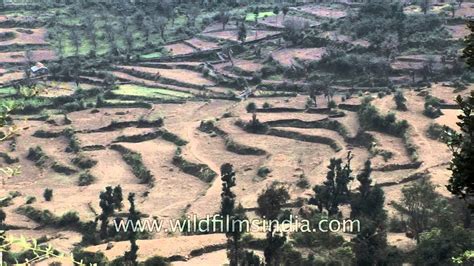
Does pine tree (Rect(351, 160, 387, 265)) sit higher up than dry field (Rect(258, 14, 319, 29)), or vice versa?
pine tree (Rect(351, 160, 387, 265))

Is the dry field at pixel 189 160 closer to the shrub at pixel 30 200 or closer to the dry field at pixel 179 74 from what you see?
the shrub at pixel 30 200

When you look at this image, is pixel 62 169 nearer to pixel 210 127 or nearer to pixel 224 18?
pixel 210 127

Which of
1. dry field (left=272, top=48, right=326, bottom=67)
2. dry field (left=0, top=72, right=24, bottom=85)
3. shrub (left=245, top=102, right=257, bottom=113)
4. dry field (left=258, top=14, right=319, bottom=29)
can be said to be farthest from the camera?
dry field (left=258, top=14, right=319, bottom=29)

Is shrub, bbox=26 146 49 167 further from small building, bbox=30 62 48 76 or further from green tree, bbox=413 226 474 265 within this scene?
green tree, bbox=413 226 474 265

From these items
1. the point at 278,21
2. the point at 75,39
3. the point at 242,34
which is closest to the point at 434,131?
the point at 242,34

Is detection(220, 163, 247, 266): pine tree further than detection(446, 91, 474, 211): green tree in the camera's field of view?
Yes

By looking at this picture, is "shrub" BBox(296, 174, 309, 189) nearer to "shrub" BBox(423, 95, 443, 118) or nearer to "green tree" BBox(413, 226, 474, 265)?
"green tree" BBox(413, 226, 474, 265)

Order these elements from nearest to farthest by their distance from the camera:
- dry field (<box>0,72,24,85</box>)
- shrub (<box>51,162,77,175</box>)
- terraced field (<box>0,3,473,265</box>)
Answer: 1. terraced field (<box>0,3,473,265</box>)
2. shrub (<box>51,162,77,175</box>)
3. dry field (<box>0,72,24,85</box>)

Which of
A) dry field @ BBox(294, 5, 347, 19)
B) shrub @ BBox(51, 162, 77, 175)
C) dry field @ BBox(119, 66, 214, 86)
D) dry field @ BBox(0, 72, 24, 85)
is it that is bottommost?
shrub @ BBox(51, 162, 77, 175)

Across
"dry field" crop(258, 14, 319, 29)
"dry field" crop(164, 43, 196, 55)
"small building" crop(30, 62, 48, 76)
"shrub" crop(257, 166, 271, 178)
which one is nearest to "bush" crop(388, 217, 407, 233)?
"shrub" crop(257, 166, 271, 178)

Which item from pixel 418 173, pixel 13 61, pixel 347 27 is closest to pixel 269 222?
pixel 418 173
